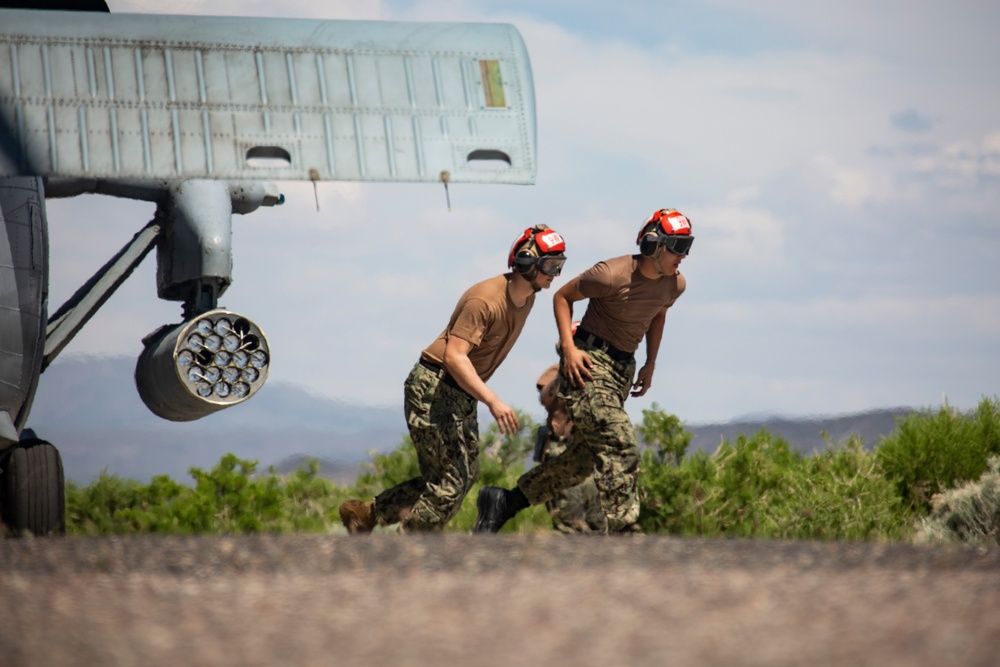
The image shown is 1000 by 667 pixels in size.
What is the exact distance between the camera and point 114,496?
13.0 meters

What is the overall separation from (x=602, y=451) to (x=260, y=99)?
3.34 m

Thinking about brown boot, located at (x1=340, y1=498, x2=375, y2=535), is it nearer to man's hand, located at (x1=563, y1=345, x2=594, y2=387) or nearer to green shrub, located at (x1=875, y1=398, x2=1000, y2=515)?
man's hand, located at (x1=563, y1=345, x2=594, y2=387)

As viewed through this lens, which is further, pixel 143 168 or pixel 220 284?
pixel 220 284

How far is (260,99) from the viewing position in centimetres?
884

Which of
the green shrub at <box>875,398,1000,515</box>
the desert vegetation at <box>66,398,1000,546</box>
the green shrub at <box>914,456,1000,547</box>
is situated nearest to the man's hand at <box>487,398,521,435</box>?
the desert vegetation at <box>66,398,1000,546</box>

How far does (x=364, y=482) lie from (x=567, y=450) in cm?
553

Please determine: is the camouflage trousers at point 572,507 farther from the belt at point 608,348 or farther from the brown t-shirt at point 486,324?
the brown t-shirt at point 486,324

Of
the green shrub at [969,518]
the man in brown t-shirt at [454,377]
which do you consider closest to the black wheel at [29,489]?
the man in brown t-shirt at [454,377]

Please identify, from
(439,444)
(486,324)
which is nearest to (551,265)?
(486,324)

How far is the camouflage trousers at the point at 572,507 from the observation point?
9719 millimetres

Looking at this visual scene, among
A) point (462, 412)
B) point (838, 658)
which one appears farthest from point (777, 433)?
point (838, 658)

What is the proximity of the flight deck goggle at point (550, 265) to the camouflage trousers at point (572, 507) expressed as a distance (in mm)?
1554

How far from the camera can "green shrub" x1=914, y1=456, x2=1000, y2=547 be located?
9.64 meters

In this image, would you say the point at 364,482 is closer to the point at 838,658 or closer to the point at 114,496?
the point at 114,496
